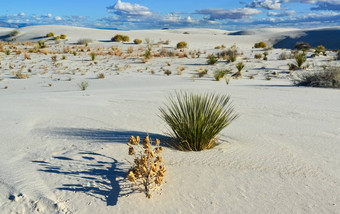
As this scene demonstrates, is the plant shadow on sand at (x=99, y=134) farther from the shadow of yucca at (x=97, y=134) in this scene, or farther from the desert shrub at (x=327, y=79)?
the desert shrub at (x=327, y=79)

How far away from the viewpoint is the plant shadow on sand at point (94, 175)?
2.82m

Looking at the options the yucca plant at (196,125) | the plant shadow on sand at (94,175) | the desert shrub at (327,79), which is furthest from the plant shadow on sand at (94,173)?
the desert shrub at (327,79)

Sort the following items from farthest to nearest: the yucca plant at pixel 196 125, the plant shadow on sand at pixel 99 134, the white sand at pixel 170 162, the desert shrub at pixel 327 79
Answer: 1. the desert shrub at pixel 327 79
2. the plant shadow on sand at pixel 99 134
3. the yucca plant at pixel 196 125
4. the white sand at pixel 170 162

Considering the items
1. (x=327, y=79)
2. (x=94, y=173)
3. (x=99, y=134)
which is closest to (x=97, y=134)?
(x=99, y=134)

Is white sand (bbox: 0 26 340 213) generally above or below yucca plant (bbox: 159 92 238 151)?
below

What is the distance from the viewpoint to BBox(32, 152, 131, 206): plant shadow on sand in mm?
2818

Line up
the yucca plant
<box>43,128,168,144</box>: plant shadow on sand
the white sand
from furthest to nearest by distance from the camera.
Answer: <box>43,128,168,144</box>: plant shadow on sand, the yucca plant, the white sand

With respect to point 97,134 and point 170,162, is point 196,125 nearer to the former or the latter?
point 170,162

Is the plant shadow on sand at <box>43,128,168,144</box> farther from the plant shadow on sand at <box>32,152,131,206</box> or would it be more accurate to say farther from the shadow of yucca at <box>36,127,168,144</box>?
the plant shadow on sand at <box>32,152,131,206</box>

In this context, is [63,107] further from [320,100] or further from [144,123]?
[320,100]

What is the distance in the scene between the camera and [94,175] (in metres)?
3.13

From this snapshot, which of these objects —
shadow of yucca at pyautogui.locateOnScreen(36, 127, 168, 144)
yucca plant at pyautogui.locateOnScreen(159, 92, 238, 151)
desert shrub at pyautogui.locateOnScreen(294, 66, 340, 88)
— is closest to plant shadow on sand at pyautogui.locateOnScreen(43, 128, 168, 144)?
shadow of yucca at pyautogui.locateOnScreen(36, 127, 168, 144)

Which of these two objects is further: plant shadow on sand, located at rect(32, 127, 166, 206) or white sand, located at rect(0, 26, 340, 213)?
plant shadow on sand, located at rect(32, 127, 166, 206)

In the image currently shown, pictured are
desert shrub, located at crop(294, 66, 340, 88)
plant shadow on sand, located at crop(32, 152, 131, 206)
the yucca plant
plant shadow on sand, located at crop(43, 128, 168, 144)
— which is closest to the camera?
plant shadow on sand, located at crop(32, 152, 131, 206)
